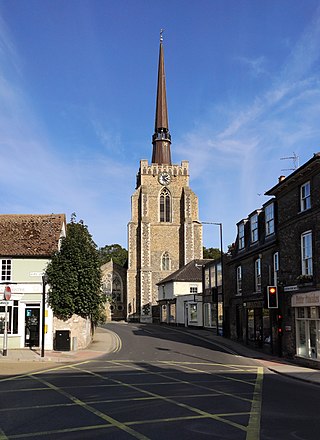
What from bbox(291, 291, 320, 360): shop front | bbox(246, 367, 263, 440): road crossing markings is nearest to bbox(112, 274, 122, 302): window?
bbox(291, 291, 320, 360): shop front

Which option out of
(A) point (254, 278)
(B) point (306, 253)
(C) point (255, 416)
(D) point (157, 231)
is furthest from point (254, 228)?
(D) point (157, 231)

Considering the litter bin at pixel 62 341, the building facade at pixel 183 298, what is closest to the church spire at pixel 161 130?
the building facade at pixel 183 298

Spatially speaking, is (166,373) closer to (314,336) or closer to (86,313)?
(314,336)

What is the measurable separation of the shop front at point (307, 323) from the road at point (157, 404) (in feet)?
10.3

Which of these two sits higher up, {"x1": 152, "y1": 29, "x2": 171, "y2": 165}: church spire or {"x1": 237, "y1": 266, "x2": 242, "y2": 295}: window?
{"x1": 152, "y1": 29, "x2": 171, "y2": 165}: church spire

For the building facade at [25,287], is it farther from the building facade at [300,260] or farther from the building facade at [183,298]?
the building facade at [183,298]

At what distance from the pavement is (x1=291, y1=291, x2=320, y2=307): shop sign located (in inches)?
108

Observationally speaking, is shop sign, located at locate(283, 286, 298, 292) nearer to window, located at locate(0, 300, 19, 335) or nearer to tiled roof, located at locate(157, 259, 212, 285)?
window, located at locate(0, 300, 19, 335)

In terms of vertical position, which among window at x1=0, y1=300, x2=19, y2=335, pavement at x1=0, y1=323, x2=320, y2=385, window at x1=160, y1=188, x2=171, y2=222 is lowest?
pavement at x1=0, y1=323, x2=320, y2=385

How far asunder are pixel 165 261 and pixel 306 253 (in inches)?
2238

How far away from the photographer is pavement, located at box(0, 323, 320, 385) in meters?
19.2

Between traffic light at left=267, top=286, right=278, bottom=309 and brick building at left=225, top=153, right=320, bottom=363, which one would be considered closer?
brick building at left=225, top=153, right=320, bottom=363

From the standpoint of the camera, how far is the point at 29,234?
102 ft

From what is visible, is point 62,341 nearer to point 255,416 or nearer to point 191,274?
point 255,416
